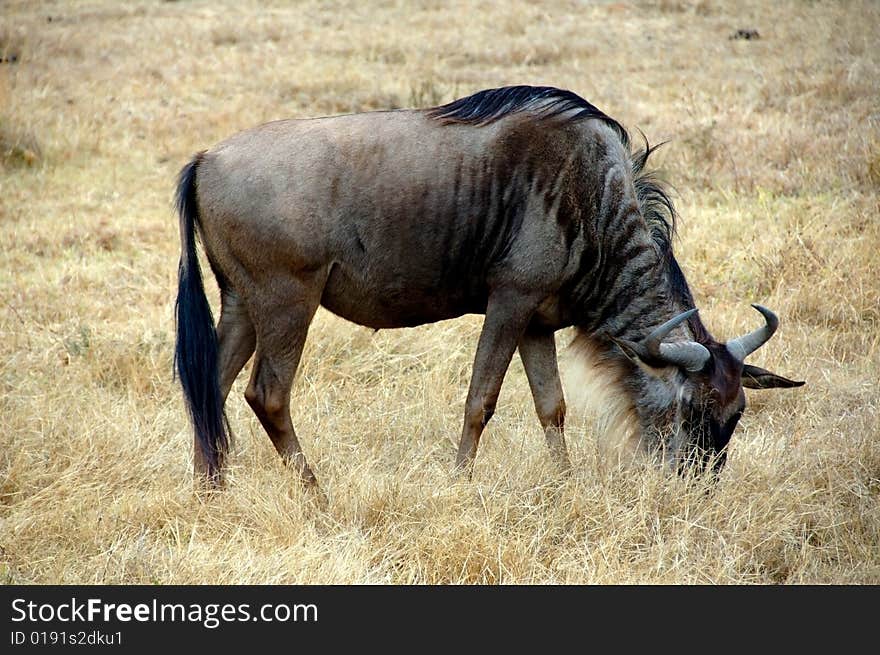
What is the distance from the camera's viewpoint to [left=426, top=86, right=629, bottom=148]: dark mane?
155 inches

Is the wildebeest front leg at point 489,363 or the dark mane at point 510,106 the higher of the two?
the dark mane at point 510,106

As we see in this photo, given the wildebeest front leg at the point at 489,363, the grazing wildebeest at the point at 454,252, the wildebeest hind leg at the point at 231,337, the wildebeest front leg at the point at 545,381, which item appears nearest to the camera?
the grazing wildebeest at the point at 454,252

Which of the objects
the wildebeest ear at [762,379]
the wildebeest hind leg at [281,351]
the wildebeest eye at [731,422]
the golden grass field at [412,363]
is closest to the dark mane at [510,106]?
the wildebeest hind leg at [281,351]

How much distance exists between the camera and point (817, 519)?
365 centimetres

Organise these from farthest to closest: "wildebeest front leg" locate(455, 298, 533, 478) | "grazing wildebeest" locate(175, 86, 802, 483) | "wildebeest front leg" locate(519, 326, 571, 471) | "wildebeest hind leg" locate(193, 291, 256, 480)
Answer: "wildebeest front leg" locate(519, 326, 571, 471) < "wildebeest hind leg" locate(193, 291, 256, 480) < "wildebeest front leg" locate(455, 298, 533, 478) < "grazing wildebeest" locate(175, 86, 802, 483)

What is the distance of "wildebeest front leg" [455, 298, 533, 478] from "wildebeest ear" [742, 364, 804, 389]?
2.90 ft

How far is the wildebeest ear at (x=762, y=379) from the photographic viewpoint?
3959mm

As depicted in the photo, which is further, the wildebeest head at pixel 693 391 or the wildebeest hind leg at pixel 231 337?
the wildebeest hind leg at pixel 231 337

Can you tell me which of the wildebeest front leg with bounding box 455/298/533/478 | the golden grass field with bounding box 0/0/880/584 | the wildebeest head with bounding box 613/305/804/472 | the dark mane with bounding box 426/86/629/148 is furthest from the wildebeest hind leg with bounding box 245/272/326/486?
the wildebeest head with bounding box 613/305/804/472

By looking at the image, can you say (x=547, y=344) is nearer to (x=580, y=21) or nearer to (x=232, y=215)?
(x=232, y=215)

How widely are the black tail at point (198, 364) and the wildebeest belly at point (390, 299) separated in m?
0.48

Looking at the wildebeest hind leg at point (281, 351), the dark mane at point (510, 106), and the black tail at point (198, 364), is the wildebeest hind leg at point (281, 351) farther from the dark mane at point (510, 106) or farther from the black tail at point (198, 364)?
the dark mane at point (510, 106)

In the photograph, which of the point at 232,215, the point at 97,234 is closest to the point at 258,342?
the point at 232,215

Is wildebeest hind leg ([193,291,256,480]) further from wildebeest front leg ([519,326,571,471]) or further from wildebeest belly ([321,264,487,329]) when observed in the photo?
wildebeest front leg ([519,326,571,471])
